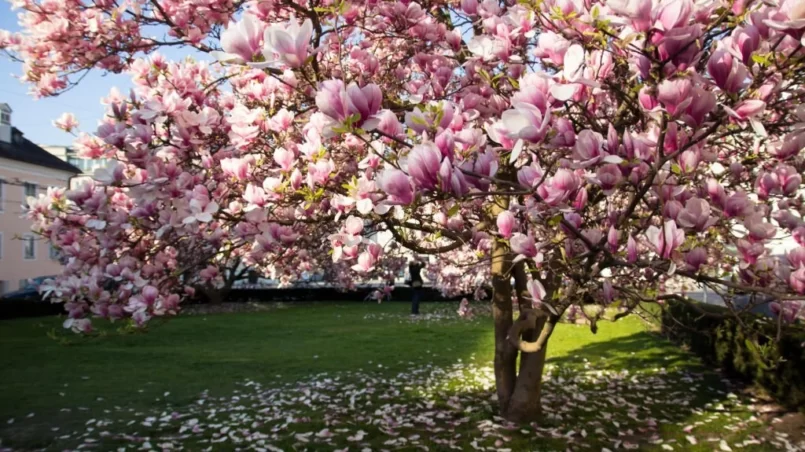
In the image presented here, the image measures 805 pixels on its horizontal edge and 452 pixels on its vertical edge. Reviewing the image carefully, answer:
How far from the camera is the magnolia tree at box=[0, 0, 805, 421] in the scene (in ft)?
6.19

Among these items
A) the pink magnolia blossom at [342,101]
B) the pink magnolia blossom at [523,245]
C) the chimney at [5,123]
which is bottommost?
the pink magnolia blossom at [523,245]

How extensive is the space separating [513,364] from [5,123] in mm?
33267

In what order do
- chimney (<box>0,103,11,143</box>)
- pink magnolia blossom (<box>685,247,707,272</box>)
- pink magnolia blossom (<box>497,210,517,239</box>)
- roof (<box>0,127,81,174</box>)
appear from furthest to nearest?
chimney (<box>0,103,11,143</box>) < roof (<box>0,127,81,174</box>) < pink magnolia blossom (<box>497,210,517,239</box>) < pink magnolia blossom (<box>685,247,707,272</box>)

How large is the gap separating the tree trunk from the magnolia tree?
459 millimetres

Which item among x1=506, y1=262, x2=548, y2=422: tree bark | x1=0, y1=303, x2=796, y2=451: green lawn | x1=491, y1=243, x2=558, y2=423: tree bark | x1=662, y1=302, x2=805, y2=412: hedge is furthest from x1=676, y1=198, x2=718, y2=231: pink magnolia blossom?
x1=506, y1=262, x2=548, y2=422: tree bark

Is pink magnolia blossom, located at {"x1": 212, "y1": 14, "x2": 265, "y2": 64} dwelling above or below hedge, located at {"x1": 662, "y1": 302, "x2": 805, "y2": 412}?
above

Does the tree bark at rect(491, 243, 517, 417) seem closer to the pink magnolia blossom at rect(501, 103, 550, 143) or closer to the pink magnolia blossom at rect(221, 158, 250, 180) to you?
the pink magnolia blossom at rect(221, 158, 250, 180)

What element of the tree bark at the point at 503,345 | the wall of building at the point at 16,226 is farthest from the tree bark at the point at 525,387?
the wall of building at the point at 16,226

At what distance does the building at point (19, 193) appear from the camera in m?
28.7

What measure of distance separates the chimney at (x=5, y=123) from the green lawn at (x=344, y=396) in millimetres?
20899

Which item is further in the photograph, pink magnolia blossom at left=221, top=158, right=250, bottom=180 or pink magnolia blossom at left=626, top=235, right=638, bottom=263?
pink magnolia blossom at left=221, top=158, right=250, bottom=180

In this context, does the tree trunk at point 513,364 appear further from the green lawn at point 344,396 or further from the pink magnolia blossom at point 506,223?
the pink magnolia blossom at point 506,223

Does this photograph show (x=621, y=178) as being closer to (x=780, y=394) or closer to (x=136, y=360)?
(x=780, y=394)

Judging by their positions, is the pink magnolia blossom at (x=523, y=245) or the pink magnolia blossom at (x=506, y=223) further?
the pink magnolia blossom at (x=506, y=223)
